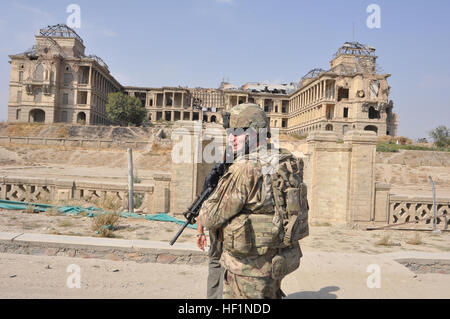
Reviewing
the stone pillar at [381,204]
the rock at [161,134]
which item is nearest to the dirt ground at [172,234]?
the stone pillar at [381,204]

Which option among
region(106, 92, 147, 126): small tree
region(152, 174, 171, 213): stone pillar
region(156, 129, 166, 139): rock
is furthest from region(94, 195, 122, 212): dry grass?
region(106, 92, 147, 126): small tree

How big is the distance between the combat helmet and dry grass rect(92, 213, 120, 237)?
178 inches

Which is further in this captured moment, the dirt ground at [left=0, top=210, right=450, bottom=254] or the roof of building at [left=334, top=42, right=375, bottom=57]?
the roof of building at [left=334, top=42, right=375, bottom=57]

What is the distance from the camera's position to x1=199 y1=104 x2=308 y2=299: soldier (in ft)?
7.79

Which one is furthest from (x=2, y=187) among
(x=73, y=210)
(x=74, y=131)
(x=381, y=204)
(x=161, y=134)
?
(x=74, y=131)

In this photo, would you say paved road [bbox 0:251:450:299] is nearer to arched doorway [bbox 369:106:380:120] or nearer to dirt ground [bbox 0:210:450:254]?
dirt ground [bbox 0:210:450:254]

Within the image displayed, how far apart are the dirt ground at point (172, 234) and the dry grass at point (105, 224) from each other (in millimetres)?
160

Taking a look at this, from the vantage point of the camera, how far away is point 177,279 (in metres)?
4.39

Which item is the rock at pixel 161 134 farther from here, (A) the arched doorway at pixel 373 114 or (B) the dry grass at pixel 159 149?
(A) the arched doorway at pixel 373 114

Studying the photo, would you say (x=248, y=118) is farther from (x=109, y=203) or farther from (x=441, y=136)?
(x=441, y=136)

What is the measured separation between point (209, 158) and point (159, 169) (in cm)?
2256

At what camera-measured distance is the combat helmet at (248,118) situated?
8.61 ft

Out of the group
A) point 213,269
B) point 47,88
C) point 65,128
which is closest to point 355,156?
point 213,269

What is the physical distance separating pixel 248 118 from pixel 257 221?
0.86m
